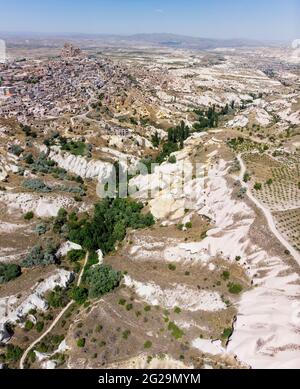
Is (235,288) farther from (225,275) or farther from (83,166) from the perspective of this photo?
(83,166)

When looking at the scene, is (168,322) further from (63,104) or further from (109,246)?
(63,104)

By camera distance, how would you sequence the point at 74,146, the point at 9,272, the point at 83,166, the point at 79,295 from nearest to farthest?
the point at 79,295 < the point at 9,272 < the point at 83,166 < the point at 74,146

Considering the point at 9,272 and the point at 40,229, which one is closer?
the point at 9,272

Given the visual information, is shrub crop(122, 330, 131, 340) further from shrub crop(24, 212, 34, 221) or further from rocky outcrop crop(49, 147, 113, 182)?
rocky outcrop crop(49, 147, 113, 182)

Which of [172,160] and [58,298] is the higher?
[172,160]

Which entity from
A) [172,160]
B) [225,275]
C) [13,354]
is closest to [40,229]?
[13,354]

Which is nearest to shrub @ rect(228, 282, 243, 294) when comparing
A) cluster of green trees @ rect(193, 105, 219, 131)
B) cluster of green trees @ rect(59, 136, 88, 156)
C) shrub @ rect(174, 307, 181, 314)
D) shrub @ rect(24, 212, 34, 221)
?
shrub @ rect(174, 307, 181, 314)
